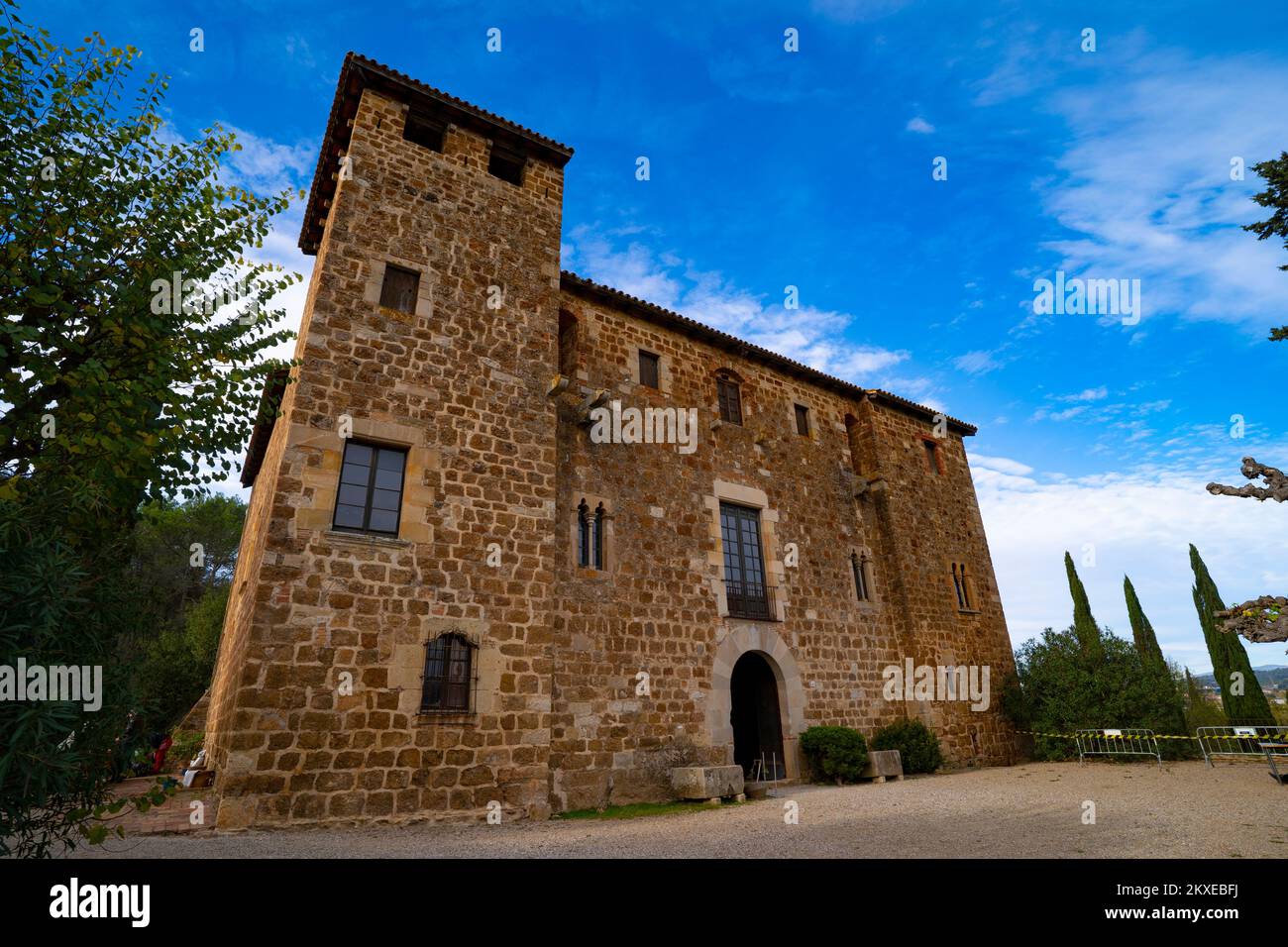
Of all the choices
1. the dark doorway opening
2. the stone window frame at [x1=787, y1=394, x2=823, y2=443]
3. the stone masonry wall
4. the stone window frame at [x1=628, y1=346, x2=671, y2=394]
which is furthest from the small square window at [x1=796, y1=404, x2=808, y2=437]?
the dark doorway opening

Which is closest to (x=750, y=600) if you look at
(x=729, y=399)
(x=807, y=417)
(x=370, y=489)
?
(x=729, y=399)

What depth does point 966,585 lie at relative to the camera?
17516 mm

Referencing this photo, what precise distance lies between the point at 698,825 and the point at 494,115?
1214 centimetres

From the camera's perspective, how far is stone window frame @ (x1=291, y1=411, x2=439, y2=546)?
26.3ft

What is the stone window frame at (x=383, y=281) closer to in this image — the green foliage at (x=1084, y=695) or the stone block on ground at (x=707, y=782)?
the stone block on ground at (x=707, y=782)

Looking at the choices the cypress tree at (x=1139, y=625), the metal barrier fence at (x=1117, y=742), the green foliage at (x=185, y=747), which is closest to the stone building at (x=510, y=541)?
the metal barrier fence at (x=1117, y=742)

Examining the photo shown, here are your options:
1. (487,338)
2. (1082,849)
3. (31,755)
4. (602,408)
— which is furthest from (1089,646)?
(31,755)

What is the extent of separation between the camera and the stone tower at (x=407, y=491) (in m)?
7.27

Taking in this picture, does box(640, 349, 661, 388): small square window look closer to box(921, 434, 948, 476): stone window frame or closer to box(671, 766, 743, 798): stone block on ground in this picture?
box(671, 766, 743, 798): stone block on ground

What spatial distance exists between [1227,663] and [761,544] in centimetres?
2533

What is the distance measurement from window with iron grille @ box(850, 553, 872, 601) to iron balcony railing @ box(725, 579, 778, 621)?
3.20 m

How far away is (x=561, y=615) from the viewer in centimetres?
1012
